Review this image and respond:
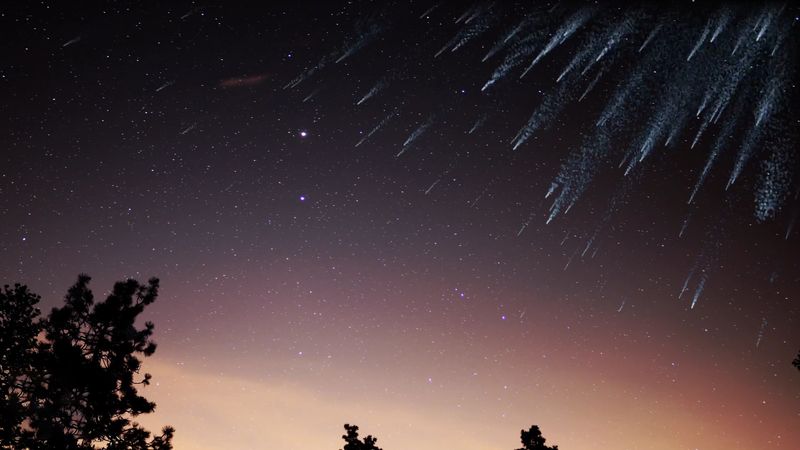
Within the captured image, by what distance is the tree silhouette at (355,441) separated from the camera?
18.0 m

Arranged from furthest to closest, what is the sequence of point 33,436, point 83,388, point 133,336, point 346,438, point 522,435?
point 346,438 → point 522,435 → point 133,336 → point 83,388 → point 33,436

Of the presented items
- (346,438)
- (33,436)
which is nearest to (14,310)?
(33,436)

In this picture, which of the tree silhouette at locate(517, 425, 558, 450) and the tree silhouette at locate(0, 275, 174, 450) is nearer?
the tree silhouette at locate(0, 275, 174, 450)

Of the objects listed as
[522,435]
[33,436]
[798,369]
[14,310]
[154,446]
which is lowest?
[33,436]

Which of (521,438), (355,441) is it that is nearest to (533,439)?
(521,438)

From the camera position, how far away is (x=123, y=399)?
11.5m

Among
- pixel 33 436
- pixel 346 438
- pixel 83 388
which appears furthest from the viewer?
pixel 346 438

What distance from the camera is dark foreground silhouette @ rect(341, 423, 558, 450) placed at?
54.6ft

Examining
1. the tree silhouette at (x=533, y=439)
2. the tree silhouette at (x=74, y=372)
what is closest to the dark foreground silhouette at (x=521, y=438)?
the tree silhouette at (x=533, y=439)

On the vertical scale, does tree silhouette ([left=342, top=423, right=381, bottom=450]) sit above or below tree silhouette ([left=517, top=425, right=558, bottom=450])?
below

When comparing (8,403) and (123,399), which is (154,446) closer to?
(123,399)

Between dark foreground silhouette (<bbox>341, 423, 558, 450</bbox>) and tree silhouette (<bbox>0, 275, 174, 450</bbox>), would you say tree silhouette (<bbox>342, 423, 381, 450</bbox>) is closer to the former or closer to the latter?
dark foreground silhouette (<bbox>341, 423, 558, 450</bbox>)

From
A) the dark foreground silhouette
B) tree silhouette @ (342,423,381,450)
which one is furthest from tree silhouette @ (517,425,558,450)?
tree silhouette @ (342,423,381,450)

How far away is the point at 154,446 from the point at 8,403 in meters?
3.29
